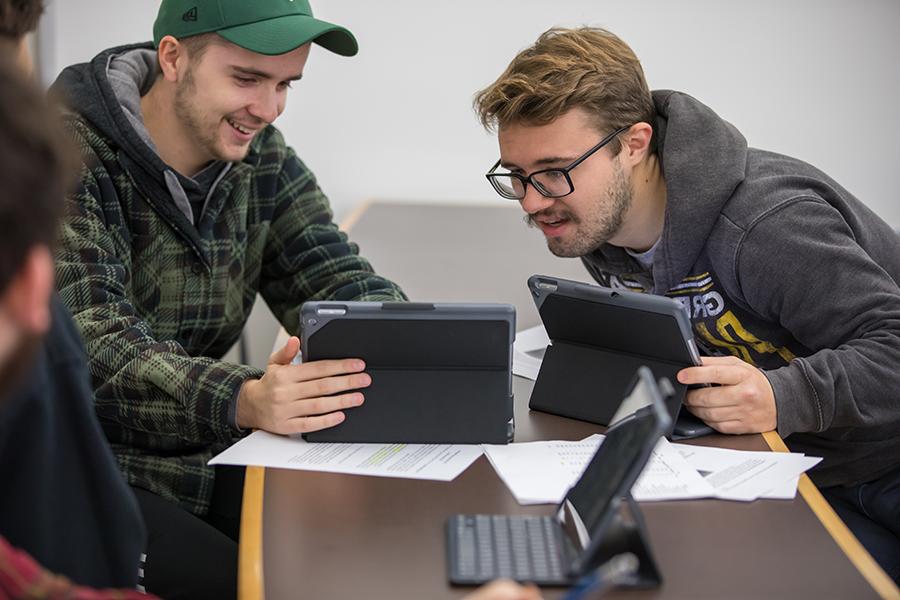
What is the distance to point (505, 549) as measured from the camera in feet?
3.47

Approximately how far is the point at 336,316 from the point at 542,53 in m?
0.70

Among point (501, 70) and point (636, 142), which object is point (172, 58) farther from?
point (501, 70)

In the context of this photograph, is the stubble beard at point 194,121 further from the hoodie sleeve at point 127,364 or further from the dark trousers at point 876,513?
the dark trousers at point 876,513

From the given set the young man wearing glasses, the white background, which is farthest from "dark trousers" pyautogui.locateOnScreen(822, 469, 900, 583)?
the white background

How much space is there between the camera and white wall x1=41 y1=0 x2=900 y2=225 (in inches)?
120

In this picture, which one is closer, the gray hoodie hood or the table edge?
the table edge

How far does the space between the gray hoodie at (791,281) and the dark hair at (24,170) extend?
1.05 metres

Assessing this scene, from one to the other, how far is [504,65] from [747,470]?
204cm

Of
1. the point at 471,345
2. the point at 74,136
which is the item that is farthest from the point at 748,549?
the point at 74,136

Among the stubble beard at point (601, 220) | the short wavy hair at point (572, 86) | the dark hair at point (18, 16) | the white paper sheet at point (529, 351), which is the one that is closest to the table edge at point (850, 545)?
the white paper sheet at point (529, 351)

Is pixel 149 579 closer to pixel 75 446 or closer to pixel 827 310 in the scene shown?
pixel 75 446

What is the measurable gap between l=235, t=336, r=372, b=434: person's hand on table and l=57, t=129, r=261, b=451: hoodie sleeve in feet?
0.33

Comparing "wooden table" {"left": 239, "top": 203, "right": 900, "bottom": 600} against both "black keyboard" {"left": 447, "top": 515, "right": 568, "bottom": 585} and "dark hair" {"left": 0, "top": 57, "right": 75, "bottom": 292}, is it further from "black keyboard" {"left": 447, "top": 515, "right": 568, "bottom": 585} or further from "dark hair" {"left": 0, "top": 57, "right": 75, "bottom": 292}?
"dark hair" {"left": 0, "top": 57, "right": 75, "bottom": 292}

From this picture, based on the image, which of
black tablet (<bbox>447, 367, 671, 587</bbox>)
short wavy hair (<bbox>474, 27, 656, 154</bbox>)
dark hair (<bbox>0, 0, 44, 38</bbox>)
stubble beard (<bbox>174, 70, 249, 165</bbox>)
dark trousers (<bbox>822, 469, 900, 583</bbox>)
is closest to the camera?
black tablet (<bbox>447, 367, 671, 587</bbox>)
